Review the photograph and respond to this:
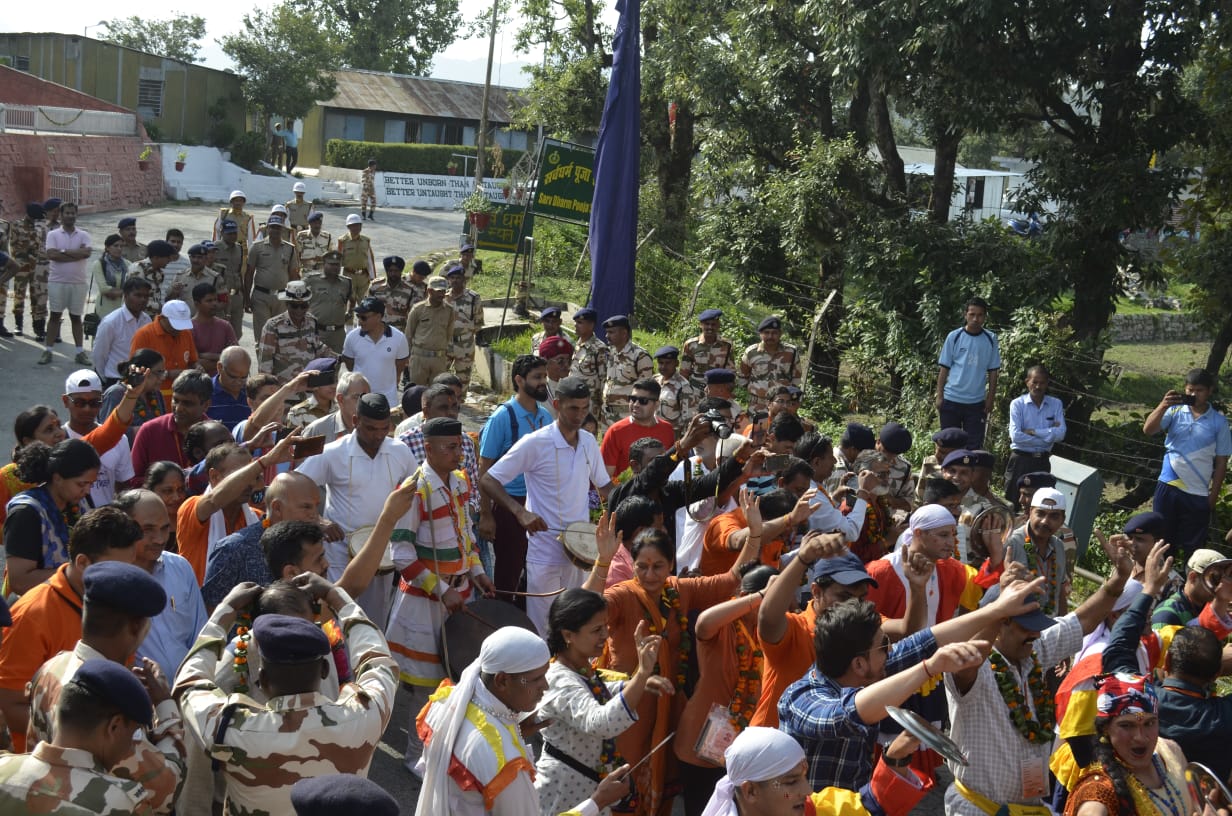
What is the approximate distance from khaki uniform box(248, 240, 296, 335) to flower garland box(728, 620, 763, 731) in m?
9.38

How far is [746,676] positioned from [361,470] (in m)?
2.51

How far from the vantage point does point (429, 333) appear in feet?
40.3

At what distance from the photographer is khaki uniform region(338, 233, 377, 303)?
15438mm

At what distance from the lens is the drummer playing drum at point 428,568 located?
20.4 feet

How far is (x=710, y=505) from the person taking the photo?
6.46m

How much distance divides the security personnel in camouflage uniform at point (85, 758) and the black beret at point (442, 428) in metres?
2.96

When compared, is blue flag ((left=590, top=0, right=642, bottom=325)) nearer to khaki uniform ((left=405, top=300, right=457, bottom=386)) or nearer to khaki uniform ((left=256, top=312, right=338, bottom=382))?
khaki uniform ((left=405, top=300, right=457, bottom=386))

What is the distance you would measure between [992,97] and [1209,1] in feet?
7.61

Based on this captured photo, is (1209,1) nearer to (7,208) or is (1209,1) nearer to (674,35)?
(674,35)

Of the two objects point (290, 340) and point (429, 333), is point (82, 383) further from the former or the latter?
point (429, 333)

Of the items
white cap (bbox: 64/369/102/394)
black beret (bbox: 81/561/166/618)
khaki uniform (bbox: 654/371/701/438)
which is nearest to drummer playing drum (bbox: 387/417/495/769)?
white cap (bbox: 64/369/102/394)

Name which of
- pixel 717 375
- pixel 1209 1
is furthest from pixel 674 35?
pixel 717 375

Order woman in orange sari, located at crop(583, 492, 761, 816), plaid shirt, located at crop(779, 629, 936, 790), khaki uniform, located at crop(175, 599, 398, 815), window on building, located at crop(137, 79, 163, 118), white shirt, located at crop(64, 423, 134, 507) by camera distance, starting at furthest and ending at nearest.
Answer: window on building, located at crop(137, 79, 163, 118) → white shirt, located at crop(64, 423, 134, 507) → woman in orange sari, located at crop(583, 492, 761, 816) → plaid shirt, located at crop(779, 629, 936, 790) → khaki uniform, located at crop(175, 599, 398, 815)

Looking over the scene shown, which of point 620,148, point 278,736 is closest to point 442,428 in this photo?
point 278,736
